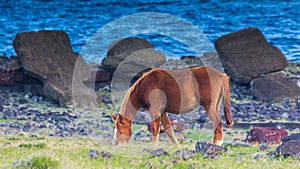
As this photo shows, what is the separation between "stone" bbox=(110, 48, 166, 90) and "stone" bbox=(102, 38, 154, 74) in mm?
189

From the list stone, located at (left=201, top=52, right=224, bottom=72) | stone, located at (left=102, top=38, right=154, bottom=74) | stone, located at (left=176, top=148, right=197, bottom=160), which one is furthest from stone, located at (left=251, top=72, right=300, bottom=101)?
stone, located at (left=176, top=148, right=197, bottom=160)

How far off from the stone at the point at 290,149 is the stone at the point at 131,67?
12.4 m

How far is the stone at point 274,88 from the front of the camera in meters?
22.6

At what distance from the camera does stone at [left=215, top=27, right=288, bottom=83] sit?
2369cm

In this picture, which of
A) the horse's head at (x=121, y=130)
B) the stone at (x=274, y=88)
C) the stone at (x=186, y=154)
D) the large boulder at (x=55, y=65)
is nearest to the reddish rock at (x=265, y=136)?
the horse's head at (x=121, y=130)

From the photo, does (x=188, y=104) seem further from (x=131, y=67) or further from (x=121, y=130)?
(x=131, y=67)

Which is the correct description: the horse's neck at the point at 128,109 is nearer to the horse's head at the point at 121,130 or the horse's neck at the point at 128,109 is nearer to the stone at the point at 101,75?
the horse's head at the point at 121,130

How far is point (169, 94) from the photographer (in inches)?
464

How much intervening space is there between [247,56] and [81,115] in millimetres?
7013

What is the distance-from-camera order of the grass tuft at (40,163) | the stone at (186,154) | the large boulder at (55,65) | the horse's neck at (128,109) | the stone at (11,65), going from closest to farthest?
the grass tuft at (40,163) < the stone at (186,154) < the horse's neck at (128,109) < the large boulder at (55,65) < the stone at (11,65)

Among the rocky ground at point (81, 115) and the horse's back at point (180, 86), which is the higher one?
the horse's back at point (180, 86)

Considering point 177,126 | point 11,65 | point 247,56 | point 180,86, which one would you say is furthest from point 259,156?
point 247,56

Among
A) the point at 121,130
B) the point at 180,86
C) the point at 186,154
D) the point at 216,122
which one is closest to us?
Answer: the point at 186,154

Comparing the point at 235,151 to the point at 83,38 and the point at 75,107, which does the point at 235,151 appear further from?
the point at 83,38
